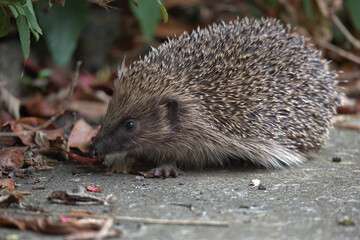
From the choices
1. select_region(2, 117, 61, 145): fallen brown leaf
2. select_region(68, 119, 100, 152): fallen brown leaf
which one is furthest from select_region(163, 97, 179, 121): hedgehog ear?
select_region(2, 117, 61, 145): fallen brown leaf

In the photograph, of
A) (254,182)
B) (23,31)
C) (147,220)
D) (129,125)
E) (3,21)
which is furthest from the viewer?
(129,125)

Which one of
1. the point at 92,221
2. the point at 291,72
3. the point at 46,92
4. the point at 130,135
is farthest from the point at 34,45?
the point at 92,221

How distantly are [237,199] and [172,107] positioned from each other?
150cm

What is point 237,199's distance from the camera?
4.03 m

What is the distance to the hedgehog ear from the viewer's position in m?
5.15

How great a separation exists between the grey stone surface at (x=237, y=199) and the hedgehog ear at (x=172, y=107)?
624 mm

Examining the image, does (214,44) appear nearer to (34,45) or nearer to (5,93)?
(5,93)

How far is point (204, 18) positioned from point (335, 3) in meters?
2.50

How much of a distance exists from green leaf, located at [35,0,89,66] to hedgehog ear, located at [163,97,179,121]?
2840 millimetres

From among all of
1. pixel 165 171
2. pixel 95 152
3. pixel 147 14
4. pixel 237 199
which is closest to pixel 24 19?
pixel 95 152

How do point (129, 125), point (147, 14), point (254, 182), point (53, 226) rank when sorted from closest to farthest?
point (53, 226), point (254, 182), point (129, 125), point (147, 14)

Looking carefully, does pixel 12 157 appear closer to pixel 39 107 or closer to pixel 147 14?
pixel 39 107

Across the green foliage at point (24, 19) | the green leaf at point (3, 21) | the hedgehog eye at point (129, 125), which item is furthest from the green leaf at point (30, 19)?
the hedgehog eye at point (129, 125)

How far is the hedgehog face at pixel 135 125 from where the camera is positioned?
5.04 m
